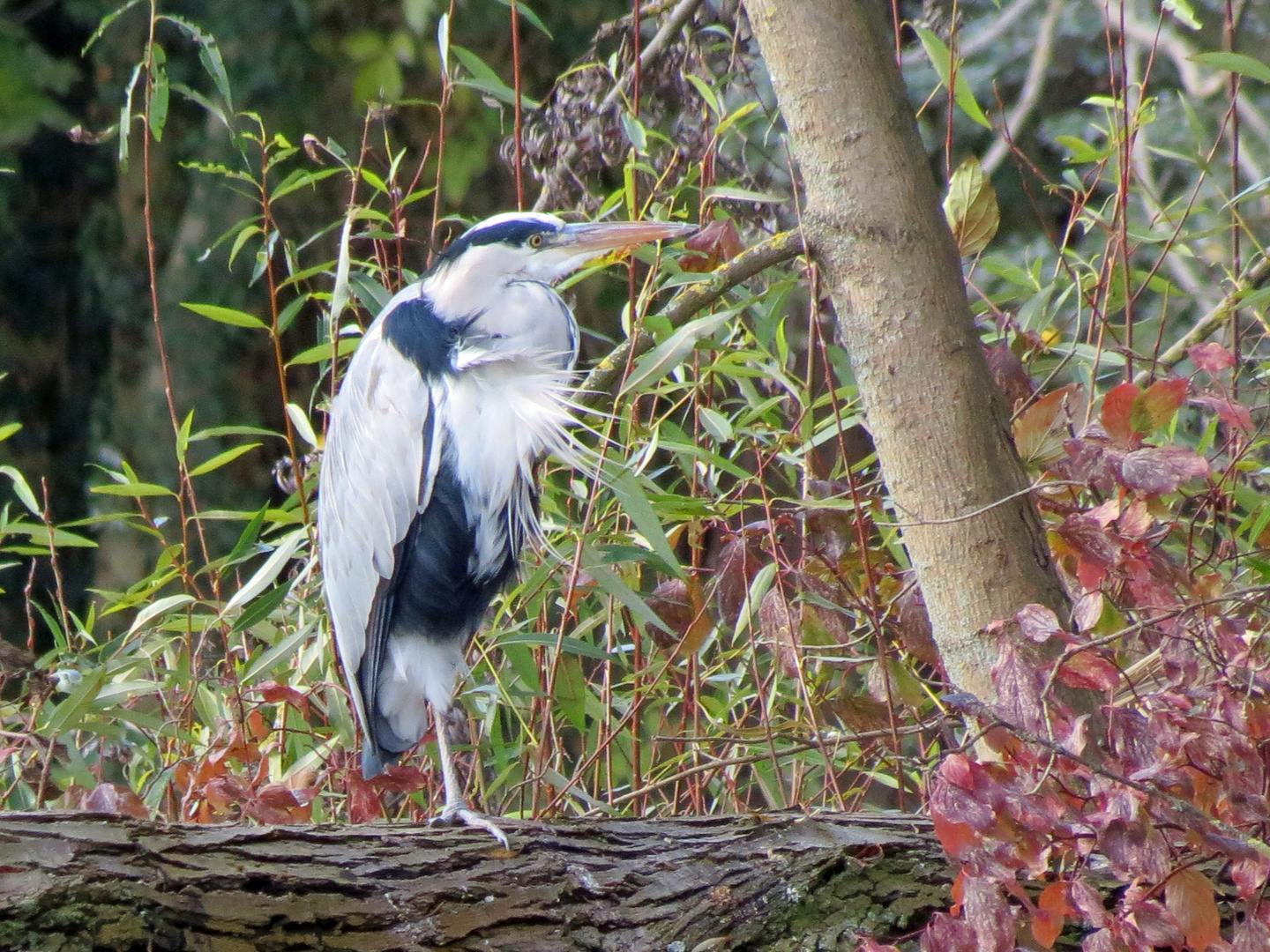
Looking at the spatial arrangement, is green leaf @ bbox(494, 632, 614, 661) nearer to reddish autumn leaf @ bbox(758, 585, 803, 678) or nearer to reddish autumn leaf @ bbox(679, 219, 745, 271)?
reddish autumn leaf @ bbox(758, 585, 803, 678)

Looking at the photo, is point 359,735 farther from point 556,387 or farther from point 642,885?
point 642,885

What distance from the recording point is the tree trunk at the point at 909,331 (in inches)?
52.6

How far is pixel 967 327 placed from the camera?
4.46 ft

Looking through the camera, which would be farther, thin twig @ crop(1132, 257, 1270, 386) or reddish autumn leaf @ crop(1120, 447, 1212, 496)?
thin twig @ crop(1132, 257, 1270, 386)

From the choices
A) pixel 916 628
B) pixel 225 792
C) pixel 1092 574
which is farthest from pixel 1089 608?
pixel 225 792

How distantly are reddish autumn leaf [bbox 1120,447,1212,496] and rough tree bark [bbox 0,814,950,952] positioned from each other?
0.41m

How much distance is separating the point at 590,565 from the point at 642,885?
40 cm

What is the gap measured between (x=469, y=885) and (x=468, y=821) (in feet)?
0.78

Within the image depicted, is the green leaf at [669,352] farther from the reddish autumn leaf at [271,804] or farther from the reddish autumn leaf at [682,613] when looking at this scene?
the reddish autumn leaf at [271,804]

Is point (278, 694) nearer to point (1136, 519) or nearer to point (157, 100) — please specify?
point (157, 100)

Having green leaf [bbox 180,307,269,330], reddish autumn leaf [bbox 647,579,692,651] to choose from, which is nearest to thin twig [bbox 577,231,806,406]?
reddish autumn leaf [bbox 647,579,692,651]

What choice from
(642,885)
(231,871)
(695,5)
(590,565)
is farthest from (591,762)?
(695,5)

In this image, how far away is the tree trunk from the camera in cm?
134

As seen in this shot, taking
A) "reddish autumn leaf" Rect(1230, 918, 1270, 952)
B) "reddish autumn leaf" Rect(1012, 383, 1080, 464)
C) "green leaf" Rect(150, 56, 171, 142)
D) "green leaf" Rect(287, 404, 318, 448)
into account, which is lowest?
"reddish autumn leaf" Rect(1230, 918, 1270, 952)
